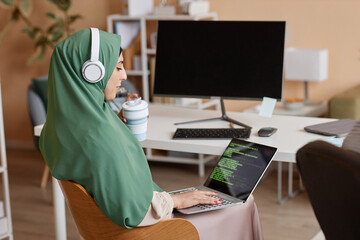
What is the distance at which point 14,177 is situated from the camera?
4688 mm

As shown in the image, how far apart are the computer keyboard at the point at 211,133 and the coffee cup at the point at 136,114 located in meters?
0.17

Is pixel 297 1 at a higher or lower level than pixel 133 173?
higher

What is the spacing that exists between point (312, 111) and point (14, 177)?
2473 mm

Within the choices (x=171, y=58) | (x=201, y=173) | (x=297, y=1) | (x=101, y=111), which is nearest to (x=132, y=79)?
(x=201, y=173)

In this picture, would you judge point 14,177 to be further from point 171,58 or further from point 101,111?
point 101,111

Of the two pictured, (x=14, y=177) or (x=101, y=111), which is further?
(x=14, y=177)

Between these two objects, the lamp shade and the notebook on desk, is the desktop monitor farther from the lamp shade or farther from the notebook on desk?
the lamp shade

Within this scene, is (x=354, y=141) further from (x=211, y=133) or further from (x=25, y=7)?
(x=25, y=7)

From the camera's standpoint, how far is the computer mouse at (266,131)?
2.49 meters

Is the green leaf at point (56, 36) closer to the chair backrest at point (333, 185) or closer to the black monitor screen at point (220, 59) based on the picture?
the black monitor screen at point (220, 59)

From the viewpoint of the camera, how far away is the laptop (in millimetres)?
2199

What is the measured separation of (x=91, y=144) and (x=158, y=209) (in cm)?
33

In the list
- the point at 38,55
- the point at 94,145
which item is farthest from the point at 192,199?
the point at 38,55

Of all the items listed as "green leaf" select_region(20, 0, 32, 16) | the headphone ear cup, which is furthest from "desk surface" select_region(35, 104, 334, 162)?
"green leaf" select_region(20, 0, 32, 16)
